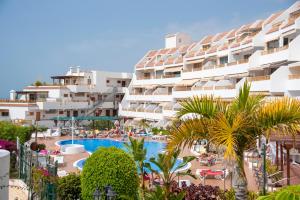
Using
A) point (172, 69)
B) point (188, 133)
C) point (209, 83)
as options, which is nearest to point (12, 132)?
point (188, 133)

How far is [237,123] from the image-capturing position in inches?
Result: 318

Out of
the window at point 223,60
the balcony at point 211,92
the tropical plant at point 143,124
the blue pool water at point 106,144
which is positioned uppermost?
the window at point 223,60

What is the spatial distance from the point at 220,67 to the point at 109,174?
97.2ft

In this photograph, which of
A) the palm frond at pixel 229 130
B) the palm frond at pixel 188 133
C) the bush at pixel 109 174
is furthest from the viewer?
the bush at pixel 109 174

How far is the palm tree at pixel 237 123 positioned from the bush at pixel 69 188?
20.7ft

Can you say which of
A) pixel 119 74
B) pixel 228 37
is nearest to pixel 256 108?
pixel 228 37

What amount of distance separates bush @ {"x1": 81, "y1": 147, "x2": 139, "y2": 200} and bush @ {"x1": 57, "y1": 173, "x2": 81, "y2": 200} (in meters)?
1.75

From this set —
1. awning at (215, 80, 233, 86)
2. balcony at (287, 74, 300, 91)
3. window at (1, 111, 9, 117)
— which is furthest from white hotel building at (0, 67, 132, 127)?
balcony at (287, 74, 300, 91)

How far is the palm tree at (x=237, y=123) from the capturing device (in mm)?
8164

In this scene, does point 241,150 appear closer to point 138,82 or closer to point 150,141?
point 150,141

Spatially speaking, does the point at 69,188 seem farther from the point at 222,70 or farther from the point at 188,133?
the point at 222,70

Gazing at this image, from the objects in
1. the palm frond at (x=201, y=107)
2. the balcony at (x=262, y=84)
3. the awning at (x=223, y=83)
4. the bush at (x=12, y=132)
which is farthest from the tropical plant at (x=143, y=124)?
the palm frond at (x=201, y=107)

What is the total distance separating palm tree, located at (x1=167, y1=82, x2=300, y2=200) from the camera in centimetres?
816

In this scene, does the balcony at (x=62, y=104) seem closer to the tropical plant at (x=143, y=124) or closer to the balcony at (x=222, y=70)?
the tropical plant at (x=143, y=124)
